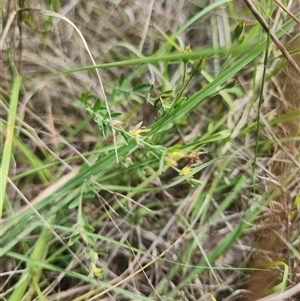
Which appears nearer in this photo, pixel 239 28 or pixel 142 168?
pixel 239 28

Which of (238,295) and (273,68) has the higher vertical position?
(273,68)

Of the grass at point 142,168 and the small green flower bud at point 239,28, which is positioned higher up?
the small green flower bud at point 239,28

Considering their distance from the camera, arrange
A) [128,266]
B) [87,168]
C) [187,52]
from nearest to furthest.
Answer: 1. [187,52]
2. [87,168]
3. [128,266]

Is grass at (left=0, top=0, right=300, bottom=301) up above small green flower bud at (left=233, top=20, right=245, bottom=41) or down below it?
below

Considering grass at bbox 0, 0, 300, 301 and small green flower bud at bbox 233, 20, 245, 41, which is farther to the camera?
grass at bbox 0, 0, 300, 301

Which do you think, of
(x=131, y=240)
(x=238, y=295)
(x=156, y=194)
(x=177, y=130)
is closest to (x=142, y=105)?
(x=177, y=130)

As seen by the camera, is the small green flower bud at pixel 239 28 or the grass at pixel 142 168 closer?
the small green flower bud at pixel 239 28

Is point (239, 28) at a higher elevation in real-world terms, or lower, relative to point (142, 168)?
higher

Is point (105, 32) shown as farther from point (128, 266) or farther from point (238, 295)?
point (238, 295)
